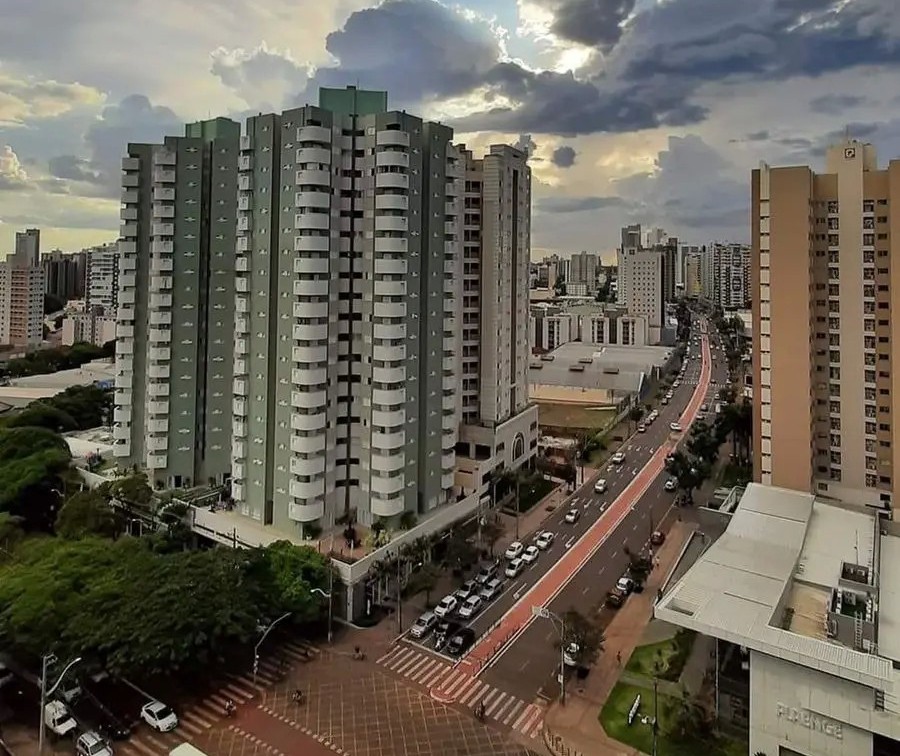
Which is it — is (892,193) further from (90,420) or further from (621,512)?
(90,420)

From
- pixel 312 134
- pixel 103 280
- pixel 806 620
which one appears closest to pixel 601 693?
pixel 806 620

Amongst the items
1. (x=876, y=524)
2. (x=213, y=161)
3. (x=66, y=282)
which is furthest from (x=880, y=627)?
(x=66, y=282)

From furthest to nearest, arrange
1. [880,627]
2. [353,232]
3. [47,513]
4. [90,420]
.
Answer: [90,420]
[47,513]
[353,232]
[880,627]

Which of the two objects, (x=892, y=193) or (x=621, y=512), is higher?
(x=892, y=193)

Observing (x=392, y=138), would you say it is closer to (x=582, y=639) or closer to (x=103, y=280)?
(x=582, y=639)

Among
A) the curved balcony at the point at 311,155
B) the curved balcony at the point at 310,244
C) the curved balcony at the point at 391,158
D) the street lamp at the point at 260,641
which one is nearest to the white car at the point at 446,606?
the street lamp at the point at 260,641

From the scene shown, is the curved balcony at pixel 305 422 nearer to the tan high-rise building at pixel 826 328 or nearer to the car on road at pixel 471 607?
the car on road at pixel 471 607
